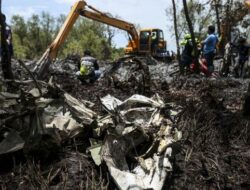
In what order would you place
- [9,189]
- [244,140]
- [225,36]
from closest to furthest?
[9,189] → [244,140] → [225,36]

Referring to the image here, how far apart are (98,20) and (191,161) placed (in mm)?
11748

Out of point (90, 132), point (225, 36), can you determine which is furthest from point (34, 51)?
point (90, 132)

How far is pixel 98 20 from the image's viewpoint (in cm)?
1712

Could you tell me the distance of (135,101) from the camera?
646cm

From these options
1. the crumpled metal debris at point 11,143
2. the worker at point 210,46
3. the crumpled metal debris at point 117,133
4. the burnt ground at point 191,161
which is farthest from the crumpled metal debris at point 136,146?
the worker at point 210,46

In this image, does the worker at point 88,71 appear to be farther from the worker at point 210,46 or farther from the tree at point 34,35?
the tree at point 34,35

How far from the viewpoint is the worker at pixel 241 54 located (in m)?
15.2

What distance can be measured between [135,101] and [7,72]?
85.0 inches

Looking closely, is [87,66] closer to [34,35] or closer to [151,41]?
[151,41]

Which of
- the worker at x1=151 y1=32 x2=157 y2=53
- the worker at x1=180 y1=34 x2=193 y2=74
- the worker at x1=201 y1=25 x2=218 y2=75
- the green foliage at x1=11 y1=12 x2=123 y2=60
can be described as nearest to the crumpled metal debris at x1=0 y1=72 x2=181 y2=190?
the worker at x1=201 y1=25 x2=218 y2=75

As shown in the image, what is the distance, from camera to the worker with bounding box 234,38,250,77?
49.8 feet

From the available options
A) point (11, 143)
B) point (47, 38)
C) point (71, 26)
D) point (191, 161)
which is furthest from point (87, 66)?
point (47, 38)

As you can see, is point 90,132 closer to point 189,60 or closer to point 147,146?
point 147,146

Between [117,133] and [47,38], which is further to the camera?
[47,38]
